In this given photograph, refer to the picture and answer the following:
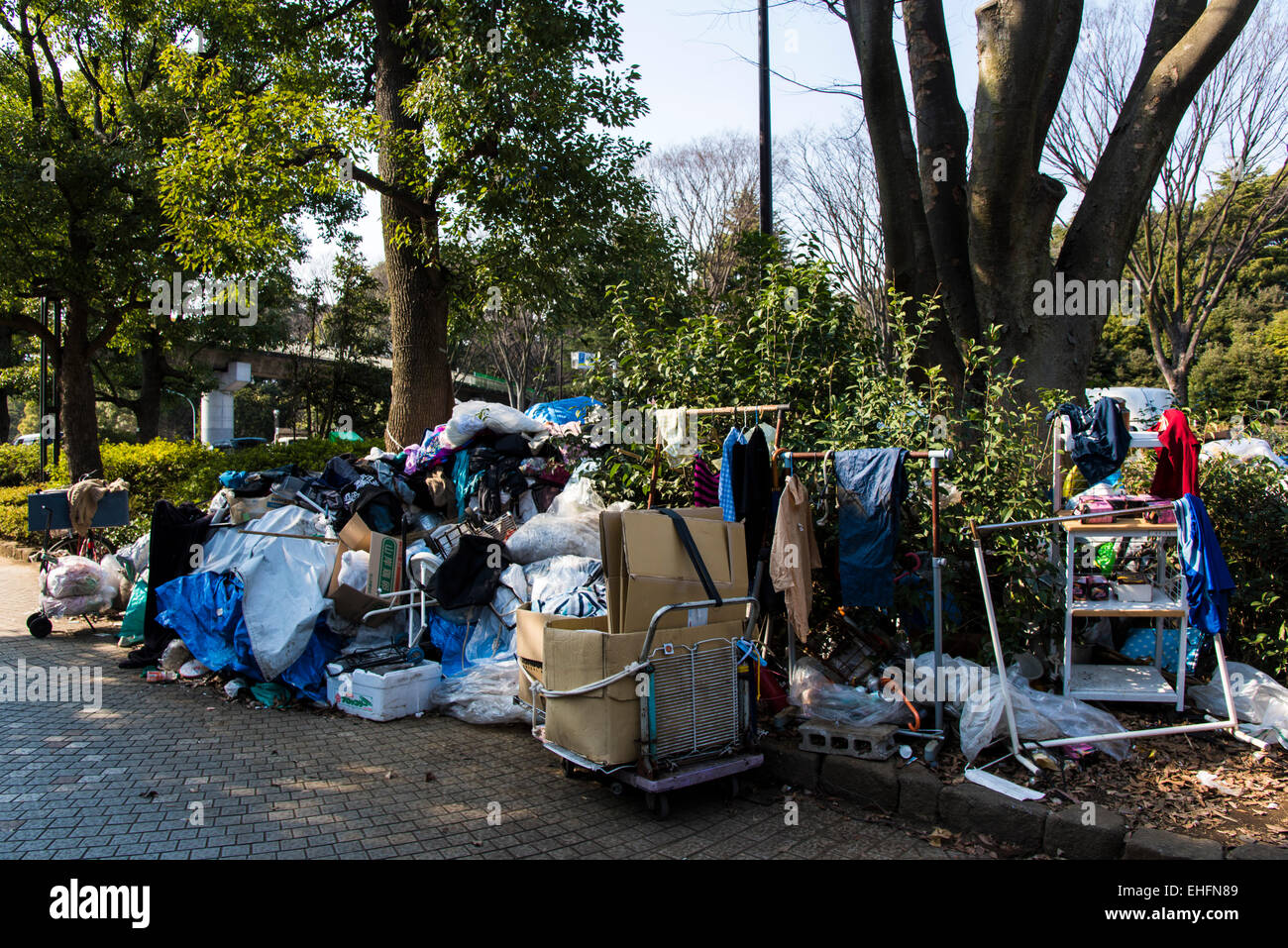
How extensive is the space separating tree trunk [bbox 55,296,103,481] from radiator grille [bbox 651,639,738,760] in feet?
44.2

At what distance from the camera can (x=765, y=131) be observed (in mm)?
9977

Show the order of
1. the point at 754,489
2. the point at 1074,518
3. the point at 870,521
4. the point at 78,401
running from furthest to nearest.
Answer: the point at 78,401 → the point at 754,489 → the point at 870,521 → the point at 1074,518

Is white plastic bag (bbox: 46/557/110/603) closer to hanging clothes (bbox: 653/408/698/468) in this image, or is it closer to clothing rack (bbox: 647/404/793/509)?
clothing rack (bbox: 647/404/793/509)

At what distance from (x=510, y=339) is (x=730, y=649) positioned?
2525cm

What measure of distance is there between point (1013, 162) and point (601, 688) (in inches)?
204

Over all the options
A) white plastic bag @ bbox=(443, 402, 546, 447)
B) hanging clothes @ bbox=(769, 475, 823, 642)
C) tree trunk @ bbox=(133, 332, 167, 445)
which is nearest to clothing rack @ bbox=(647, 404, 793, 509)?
hanging clothes @ bbox=(769, 475, 823, 642)

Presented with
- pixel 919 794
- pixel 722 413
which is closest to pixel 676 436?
pixel 722 413

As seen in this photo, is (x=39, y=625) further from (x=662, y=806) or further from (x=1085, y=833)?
(x=1085, y=833)

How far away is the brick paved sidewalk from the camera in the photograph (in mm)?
3971

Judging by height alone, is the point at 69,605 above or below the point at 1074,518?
below
